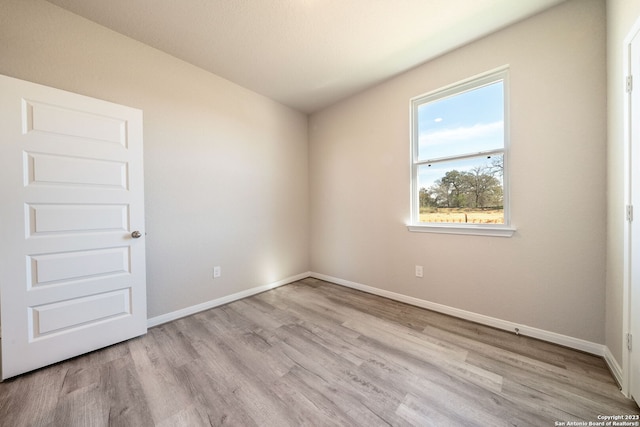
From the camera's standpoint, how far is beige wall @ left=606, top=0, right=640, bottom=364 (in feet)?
4.57

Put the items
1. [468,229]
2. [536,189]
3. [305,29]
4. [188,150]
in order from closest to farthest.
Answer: [536,189] < [305,29] < [468,229] < [188,150]

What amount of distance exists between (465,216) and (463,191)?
26cm

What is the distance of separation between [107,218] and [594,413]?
349 centimetres

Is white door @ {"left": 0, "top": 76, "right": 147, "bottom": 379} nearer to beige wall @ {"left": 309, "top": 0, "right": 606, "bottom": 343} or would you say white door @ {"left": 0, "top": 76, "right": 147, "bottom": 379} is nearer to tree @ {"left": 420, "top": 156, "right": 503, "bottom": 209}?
beige wall @ {"left": 309, "top": 0, "right": 606, "bottom": 343}

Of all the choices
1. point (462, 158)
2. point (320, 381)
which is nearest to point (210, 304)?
point (320, 381)

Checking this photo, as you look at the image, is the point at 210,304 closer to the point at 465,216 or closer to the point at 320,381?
the point at 320,381

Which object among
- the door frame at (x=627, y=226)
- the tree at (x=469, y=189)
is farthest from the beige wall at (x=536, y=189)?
the door frame at (x=627, y=226)

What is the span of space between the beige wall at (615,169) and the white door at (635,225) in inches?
4.6

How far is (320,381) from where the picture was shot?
1.46 m

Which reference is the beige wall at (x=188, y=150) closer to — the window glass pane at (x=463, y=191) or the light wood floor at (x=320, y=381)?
the light wood floor at (x=320, y=381)

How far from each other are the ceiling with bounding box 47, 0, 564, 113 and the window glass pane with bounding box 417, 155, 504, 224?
1.18m

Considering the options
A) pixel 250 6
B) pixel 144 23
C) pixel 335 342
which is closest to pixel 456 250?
pixel 335 342

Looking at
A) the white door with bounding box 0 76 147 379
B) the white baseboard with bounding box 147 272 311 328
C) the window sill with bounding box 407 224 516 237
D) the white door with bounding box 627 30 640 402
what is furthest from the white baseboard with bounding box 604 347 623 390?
the white door with bounding box 0 76 147 379

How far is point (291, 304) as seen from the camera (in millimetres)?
2658
